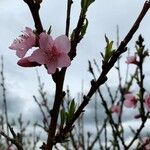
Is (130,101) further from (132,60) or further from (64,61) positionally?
(64,61)

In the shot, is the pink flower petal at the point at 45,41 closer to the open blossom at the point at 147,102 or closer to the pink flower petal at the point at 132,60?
the open blossom at the point at 147,102

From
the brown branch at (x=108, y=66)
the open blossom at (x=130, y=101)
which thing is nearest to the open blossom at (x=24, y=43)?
the brown branch at (x=108, y=66)

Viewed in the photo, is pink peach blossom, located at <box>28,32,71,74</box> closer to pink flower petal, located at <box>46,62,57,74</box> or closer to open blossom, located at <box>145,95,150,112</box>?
pink flower petal, located at <box>46,62,57,74</box>

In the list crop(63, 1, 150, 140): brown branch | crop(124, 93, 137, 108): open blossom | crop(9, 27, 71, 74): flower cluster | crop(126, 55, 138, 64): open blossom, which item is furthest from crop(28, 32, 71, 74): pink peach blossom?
crop(124, 93, 137, 108): open blossom

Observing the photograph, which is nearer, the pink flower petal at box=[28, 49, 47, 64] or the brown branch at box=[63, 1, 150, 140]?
the brown branch at box=[63, 1, 150, 140]

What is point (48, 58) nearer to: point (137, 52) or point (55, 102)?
point (55, 102)

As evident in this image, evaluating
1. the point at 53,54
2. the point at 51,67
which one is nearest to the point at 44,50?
the point at 53,54
